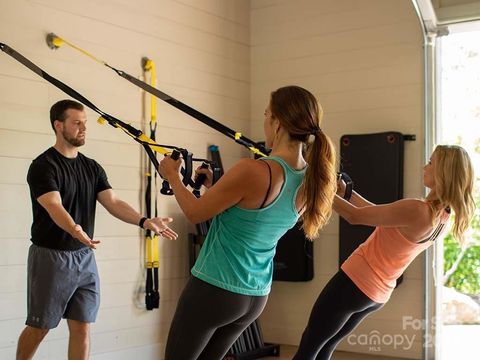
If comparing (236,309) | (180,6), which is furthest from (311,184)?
(180,6)

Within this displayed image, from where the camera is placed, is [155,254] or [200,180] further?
[155,254]

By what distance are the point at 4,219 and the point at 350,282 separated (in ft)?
7.15

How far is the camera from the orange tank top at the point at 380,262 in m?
3.29

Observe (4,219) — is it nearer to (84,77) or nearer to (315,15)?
(84,77)

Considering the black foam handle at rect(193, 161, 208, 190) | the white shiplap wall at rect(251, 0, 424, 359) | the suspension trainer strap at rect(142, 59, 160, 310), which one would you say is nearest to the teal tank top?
the black foam handle at rect(193, 161, 208, 190)

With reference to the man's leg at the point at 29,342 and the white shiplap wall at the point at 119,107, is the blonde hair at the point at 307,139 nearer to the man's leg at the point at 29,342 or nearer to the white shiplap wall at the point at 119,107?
the man's leg at the point at 29,342

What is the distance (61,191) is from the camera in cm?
379

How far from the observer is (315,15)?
596 centimetres

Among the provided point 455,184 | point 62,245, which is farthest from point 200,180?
point 62,245

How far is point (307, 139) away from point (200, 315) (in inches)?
29.1

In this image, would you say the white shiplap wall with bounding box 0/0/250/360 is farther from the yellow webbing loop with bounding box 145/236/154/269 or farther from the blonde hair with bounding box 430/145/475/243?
the blonde hair with bounding box 430/145/475/243

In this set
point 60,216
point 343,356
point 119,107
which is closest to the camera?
point 60,216

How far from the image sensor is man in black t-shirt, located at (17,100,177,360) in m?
3.73

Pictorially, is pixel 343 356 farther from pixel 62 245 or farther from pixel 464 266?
pixel 464 266
